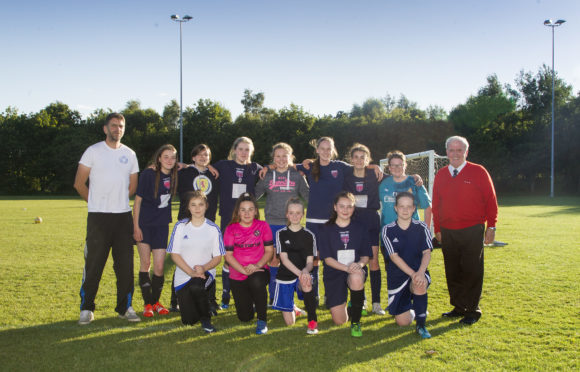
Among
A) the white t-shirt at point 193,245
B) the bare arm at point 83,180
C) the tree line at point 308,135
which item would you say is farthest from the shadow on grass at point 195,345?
the tree line at point 308,135

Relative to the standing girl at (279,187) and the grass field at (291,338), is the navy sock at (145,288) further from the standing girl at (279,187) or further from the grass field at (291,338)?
the standing girl at (279,187)

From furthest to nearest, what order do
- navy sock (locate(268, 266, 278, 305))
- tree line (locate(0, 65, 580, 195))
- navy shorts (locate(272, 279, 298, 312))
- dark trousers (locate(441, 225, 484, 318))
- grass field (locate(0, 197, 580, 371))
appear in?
tree line (locate(0, 65, 580, 195))
navy sock (locate(268, 266, 278, 305))
dark trousers (locate(441, 225, 484, 318))
navy shorts (locate(272, 279, 298, 312))
grass field (locate(0, 197, 580, 371))

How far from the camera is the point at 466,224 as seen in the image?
4473mm

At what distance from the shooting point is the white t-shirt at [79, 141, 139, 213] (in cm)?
430

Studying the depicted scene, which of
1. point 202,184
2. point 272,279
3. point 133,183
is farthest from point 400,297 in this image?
point 133,183

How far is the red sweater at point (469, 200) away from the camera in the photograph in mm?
4457

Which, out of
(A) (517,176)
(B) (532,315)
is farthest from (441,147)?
(B) (532,315)

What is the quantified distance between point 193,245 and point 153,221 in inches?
26.4

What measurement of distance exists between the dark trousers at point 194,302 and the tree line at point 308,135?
33403 mm

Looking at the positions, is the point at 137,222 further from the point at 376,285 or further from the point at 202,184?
the point at 376,285

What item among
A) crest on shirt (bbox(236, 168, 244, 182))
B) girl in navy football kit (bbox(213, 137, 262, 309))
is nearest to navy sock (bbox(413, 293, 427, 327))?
girl in navy football kit (bbox(213, 137, 262, 309))

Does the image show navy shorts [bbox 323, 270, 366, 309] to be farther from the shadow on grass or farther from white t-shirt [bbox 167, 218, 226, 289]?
white t-shirt [bbox 167, 218, 226, 289]

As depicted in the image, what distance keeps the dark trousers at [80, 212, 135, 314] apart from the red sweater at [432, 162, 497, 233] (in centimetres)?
335

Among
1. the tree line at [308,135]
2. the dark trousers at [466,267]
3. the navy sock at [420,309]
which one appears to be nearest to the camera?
the navy sock at [420,309]
